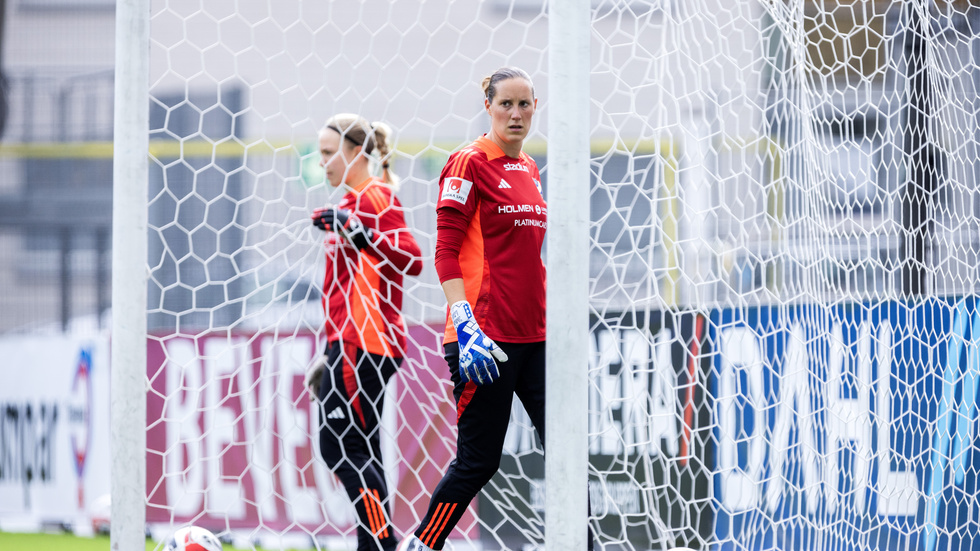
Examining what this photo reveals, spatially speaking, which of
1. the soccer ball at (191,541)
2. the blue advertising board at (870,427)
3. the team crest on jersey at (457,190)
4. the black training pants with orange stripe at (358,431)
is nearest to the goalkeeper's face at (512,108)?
the team crest on jersey at (457,190)

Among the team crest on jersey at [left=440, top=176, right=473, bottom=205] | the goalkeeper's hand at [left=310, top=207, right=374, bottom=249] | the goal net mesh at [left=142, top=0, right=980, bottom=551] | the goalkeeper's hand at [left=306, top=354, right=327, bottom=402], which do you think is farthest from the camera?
the goal net mesh at [left=142, top=0, right=980, bottom=551]

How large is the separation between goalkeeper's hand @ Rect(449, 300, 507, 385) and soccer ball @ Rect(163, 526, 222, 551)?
1.42 meters

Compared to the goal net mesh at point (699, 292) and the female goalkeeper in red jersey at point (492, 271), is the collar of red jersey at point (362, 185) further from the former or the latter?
the female goalkeeper in red jersey at point (492, 271)

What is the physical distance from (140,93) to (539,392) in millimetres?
1215

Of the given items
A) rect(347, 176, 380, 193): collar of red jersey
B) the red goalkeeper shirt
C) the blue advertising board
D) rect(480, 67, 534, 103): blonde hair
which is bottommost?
the blue advertising board

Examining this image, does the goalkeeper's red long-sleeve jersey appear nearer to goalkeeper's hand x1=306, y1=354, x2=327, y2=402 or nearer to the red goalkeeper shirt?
goalkeeper's hand x1=306, y1=354, x2=327, y2=402

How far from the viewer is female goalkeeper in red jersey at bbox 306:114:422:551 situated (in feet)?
8.75

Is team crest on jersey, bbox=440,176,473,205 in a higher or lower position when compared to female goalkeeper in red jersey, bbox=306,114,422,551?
higher

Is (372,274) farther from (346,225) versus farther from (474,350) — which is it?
(474,350)

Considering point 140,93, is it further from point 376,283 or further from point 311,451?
point 311,451

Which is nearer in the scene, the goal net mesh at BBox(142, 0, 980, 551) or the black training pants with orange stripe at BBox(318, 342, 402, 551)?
the black training pants with orange stripe at BBox(318, 342, 402, 551)

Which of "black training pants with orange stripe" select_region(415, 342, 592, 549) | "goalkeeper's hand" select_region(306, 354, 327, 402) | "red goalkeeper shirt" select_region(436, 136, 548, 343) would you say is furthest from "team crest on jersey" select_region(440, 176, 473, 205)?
"goalkeeper's hand" select_region(306, 354, 327, 402)

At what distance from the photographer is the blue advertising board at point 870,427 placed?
3090 millimetres

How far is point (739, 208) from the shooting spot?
Result: 3883mm
